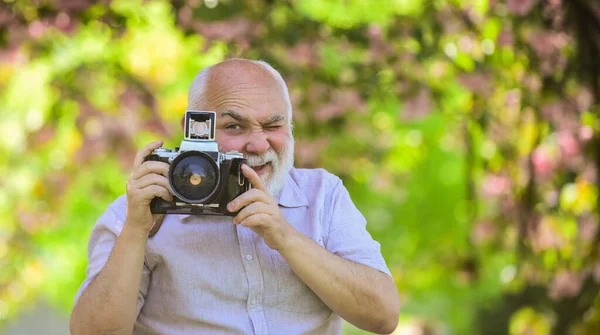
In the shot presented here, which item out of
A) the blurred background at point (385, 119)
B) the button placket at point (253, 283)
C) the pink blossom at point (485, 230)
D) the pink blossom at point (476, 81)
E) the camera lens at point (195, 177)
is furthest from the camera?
the pink blossom at point (485, 230)

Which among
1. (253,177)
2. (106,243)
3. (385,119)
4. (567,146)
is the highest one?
(385,119)

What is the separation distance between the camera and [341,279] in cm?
285

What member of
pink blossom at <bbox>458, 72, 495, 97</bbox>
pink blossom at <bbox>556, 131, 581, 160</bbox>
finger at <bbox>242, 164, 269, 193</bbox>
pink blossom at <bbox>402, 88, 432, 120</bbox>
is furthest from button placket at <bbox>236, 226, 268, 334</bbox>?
pink blossom at <bbox>556, 131, 581, 160</bbox>

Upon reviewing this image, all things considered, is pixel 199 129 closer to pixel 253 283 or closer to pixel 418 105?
pixel 253 283

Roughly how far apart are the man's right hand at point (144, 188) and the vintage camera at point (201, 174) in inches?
0.9

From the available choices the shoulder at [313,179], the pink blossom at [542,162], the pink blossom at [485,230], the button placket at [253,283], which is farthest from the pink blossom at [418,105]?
the button placket at [253,283]

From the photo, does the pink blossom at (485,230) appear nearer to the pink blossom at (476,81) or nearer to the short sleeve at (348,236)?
the pink blossom at (476,81)

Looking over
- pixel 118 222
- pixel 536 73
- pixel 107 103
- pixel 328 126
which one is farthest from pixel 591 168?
pixel 118 222

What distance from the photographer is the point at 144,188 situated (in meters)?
2.77

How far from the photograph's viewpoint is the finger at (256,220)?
2732 millimetres

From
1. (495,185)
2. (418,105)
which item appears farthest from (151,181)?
(495,185)

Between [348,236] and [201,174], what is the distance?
0.60 meters

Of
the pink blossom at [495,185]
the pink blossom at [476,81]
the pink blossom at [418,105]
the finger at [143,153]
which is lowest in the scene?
the finger at [143,153]

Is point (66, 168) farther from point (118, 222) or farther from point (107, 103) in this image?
point (118, 222)
